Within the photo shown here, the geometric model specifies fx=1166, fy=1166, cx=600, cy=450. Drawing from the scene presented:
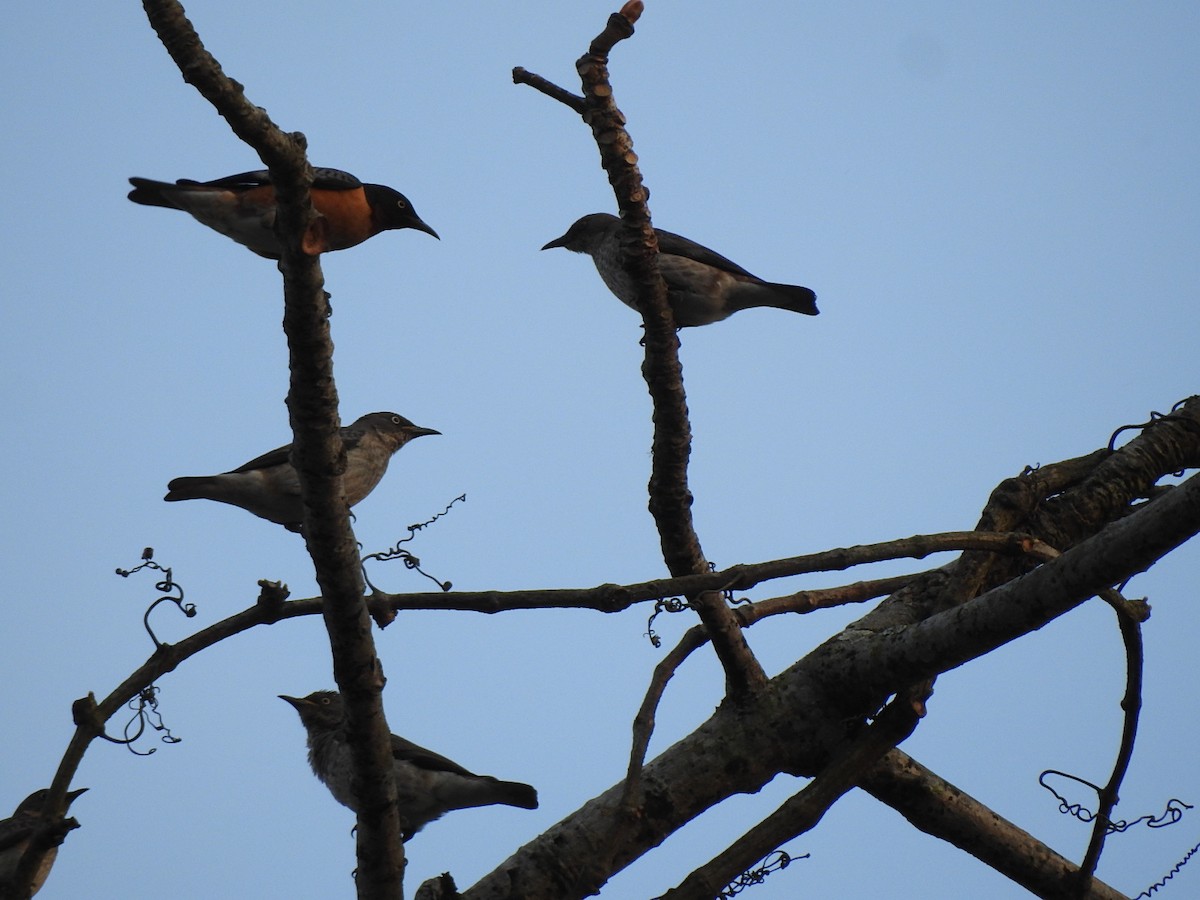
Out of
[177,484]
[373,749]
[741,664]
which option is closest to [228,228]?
[177,484]

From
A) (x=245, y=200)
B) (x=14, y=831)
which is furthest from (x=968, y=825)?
(x=14, y=831)

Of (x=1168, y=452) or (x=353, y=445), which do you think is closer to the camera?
(x=1168, y=452)

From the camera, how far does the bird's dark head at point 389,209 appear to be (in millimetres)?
6895

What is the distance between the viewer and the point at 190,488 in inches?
280

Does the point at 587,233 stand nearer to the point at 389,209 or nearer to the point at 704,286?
the point at 704,286

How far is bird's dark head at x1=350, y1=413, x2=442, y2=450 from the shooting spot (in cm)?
849

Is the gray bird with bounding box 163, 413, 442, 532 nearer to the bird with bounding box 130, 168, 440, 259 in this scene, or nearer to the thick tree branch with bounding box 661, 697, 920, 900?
the bird with bounding box 130, 168, 440, 259

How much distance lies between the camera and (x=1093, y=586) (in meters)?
3.60

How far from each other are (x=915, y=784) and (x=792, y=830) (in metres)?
1.00

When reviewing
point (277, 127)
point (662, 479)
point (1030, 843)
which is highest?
point (277, 127)

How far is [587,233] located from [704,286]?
6.02ft

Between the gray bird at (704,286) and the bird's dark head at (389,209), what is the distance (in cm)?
131

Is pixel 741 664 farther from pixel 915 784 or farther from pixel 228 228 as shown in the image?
pixel 228 228

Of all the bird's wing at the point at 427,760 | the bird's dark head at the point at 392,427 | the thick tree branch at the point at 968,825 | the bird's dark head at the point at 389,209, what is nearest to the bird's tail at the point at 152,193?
the bird's dark head at the point at 389,209
